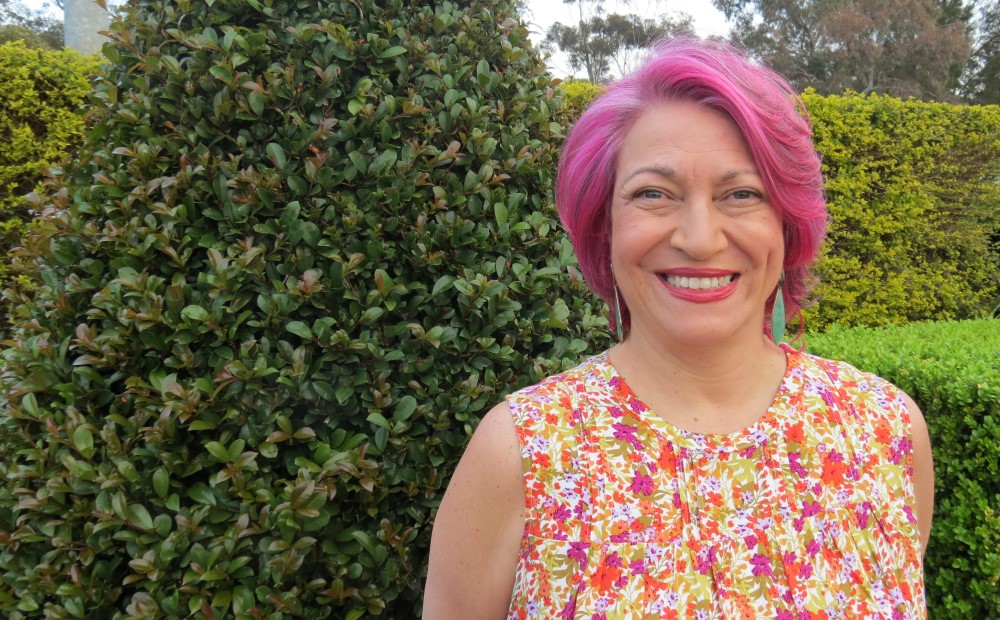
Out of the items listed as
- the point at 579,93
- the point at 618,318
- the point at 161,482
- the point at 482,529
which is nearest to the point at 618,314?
the point at 618,318

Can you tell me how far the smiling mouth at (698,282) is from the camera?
4.83 feet

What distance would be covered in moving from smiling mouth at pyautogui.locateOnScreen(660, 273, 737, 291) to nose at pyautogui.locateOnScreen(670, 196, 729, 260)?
54mm

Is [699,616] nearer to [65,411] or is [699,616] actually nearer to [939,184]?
[65,411]

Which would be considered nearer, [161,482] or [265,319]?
[161,482]

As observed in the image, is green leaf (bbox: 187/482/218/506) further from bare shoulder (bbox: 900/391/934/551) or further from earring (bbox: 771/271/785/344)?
bare shoulder (bbox: 900/391/934/551)

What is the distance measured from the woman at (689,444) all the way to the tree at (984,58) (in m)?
44.0

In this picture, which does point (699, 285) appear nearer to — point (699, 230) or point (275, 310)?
point (699, 230)

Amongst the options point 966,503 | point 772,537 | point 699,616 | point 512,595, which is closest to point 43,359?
point 512,595

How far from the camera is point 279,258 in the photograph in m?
1.65

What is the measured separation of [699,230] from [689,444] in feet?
1.53

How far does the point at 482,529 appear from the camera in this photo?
4.69 feet

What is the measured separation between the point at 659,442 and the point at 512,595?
1.48 feet

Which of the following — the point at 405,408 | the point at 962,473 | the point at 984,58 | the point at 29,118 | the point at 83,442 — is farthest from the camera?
the point at 984,58

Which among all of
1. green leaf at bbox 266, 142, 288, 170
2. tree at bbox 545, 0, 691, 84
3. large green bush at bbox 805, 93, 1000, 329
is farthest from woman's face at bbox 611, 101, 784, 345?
tree at bbox 545, 0, 691, 84
